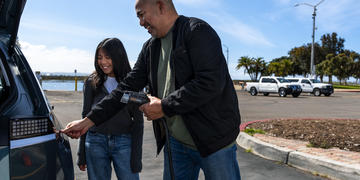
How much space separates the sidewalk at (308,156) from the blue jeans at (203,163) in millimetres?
2785

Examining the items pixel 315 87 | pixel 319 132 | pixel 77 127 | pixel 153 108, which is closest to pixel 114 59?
pixel 77 127

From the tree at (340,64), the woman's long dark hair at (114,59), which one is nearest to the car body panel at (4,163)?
the woman's long dark hair at (114,59)

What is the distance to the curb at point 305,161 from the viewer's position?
3.98 m

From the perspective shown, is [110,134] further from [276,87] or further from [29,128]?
[276,87]

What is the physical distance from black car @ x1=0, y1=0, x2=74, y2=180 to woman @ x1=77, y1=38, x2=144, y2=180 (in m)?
0.63

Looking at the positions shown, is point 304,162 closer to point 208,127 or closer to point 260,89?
point 208,127

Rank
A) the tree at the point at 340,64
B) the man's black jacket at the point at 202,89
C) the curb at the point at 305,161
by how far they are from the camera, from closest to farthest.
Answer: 1. the man's black jacket at the point at 202,89
2. the curb at the point at 305,161
3. the tree at the point at 340,64

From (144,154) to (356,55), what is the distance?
258 feet

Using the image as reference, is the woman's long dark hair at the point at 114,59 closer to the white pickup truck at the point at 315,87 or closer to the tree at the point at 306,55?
the white pickup truck at the point at 315,87

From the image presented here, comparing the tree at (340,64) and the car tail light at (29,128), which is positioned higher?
the tree at (340,64)

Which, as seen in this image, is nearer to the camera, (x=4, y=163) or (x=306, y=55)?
(x=4, y=163)

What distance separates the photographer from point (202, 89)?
1613mm

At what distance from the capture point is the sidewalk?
405cm

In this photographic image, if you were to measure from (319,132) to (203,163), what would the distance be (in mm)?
5401
